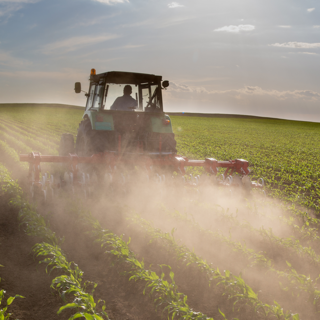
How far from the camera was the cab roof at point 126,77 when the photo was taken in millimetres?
6855

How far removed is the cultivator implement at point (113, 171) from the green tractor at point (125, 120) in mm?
333

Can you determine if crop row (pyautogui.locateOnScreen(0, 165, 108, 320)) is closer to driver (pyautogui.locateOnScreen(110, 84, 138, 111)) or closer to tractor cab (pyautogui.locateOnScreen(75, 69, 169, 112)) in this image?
tractor cab (pyautogui.locateOnScreen(75, 69, 169, 112))

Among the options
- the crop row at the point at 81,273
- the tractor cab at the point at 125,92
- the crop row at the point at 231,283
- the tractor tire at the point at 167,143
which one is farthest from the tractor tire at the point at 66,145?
the crop row at the point at 231,283

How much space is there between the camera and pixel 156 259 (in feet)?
13.4

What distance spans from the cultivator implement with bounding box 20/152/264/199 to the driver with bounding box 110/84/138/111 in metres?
1.15

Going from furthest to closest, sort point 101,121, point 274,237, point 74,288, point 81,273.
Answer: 1. point 101,121
2. point 274,237
3. point 81,273
4. point 74,288

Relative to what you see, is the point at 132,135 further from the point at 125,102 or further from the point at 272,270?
the point at 272,270

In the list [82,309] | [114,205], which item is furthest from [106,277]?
[114,205]

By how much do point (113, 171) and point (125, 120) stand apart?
4.59 ft

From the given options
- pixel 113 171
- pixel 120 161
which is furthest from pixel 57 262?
pixel 120 161

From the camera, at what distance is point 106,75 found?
681 centimetres

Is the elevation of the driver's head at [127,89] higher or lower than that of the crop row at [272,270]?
higher

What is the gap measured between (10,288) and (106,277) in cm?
107

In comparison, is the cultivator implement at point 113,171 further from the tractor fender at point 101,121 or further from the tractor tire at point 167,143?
the tractor fender at point 101,121
